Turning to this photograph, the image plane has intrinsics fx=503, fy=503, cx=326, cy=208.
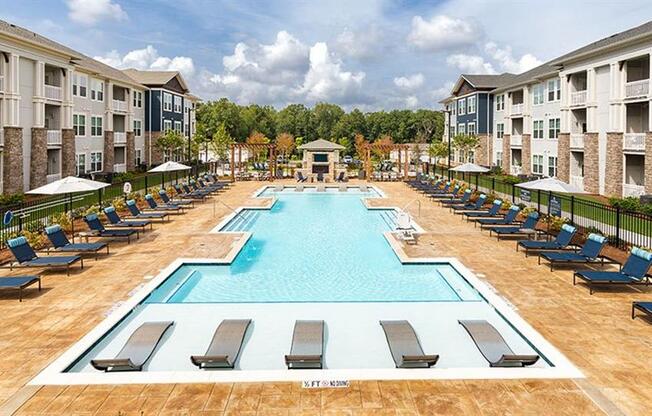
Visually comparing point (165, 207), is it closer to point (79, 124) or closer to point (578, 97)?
point (79, 124)

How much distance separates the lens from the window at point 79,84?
123 ft

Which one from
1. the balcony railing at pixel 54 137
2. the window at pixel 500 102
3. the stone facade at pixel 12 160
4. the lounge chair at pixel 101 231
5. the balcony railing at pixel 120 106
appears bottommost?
the lounge chair at pixel 101 231

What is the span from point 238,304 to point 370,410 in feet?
17.6

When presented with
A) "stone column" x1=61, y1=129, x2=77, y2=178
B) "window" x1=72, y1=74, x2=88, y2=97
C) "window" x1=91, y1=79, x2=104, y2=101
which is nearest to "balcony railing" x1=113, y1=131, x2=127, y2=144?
"window" x1=91, y1=79, x2=104, y2=101

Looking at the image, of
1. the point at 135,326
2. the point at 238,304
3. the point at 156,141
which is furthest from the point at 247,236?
the point at 156,141

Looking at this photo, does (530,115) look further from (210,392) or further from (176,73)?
(210,392)

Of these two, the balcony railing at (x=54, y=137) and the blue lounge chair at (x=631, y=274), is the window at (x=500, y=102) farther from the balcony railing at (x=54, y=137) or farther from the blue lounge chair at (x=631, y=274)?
the blue lounge chair at (x=631, y=274)

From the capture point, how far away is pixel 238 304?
1098cm

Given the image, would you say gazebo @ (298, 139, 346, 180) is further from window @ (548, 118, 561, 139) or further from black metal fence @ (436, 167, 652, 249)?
black metal fence @ (436, 167, 652, 249)

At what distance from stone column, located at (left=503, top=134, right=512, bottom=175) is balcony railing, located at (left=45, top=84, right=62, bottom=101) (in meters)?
38.9

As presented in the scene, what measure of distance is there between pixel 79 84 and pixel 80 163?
6.02m

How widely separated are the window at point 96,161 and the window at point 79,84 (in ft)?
16.5

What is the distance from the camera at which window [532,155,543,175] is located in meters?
41.9

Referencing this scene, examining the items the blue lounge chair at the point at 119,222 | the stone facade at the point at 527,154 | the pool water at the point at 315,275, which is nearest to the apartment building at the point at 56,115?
the blue lounge chair at the point at 119,222
